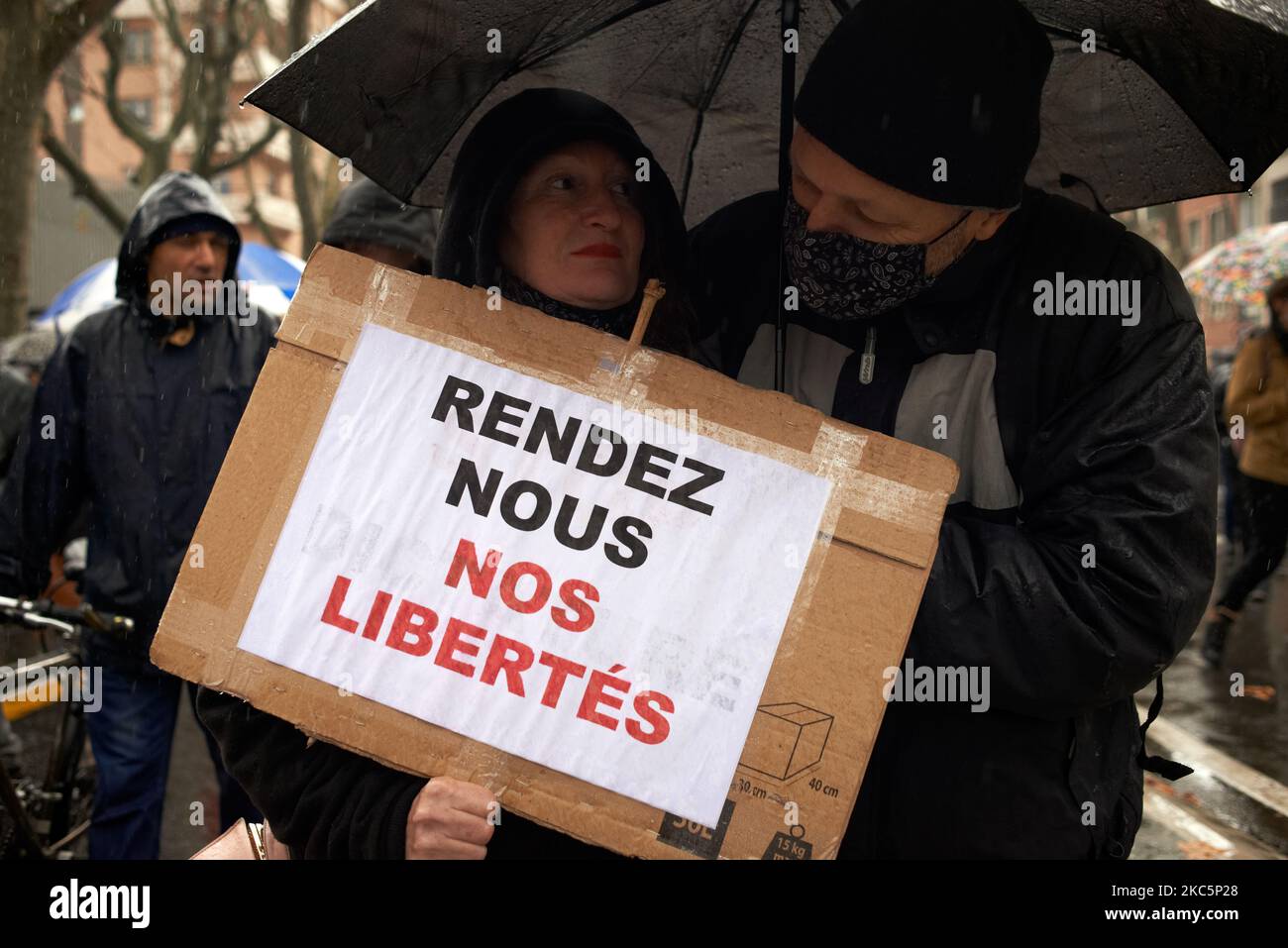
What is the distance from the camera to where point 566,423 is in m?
1.85

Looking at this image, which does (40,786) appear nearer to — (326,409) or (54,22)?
(326,409)

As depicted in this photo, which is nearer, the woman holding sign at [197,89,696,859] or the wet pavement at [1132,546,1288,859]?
the woman holding sign at [197,89,696,859]

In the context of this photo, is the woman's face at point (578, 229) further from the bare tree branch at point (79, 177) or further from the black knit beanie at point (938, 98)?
the bare tree branch at point (79, 177)

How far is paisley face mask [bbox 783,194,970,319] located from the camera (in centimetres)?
202

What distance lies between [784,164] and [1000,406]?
626mm

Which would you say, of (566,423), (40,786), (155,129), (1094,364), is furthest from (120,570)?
(155,129)

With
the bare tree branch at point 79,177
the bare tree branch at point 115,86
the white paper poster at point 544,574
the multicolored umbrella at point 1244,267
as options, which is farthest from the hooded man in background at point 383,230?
the bare tree branch at point 79,177

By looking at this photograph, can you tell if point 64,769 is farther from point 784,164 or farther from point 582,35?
point 784,164

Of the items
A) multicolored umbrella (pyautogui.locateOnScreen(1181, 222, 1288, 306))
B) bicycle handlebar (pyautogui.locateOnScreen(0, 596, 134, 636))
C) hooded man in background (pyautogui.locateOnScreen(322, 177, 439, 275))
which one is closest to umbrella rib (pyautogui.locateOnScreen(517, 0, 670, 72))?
hooded man in background (pyautogui.locateOnScreen(322, 177, 439, 275))

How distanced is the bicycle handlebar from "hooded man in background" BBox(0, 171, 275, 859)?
0.11 meters

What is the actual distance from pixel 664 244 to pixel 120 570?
2.64 metres

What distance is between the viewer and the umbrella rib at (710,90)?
2.59 m

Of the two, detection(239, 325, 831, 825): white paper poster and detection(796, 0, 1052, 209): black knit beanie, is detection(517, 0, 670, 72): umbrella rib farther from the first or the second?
detection(239, 325, 831, 825): white paper poster
